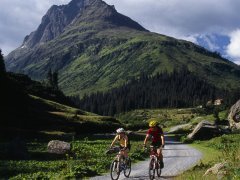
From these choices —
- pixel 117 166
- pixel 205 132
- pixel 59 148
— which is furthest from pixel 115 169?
pixel 205 132

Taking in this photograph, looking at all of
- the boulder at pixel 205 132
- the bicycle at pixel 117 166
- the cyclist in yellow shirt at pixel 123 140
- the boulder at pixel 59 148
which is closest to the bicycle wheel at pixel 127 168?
the bicycle at pixel 117 166

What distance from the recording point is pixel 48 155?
50.0 meters

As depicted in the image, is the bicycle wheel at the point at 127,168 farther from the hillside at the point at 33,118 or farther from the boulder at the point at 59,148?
the hillside at the point at 33,118

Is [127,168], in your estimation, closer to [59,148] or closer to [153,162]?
[153,162]

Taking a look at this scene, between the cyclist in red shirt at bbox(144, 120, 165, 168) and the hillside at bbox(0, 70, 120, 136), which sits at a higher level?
the hillside at bbox(0, 70, 120, 136)

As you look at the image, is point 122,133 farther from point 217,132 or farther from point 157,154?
point 217,132

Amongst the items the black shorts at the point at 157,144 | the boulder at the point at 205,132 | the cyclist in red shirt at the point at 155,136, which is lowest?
the black shorts at the point at 157,144

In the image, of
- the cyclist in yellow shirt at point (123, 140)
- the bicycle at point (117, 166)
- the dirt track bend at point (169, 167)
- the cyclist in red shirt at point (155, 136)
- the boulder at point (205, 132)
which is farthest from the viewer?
the boulder at point (205, 132)

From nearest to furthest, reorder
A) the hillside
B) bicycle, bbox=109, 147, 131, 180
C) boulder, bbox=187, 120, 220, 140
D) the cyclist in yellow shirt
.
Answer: bicycle, bbox=109, 147, 131, 180
the cyclist in yellow shirt
the hillside
boulder, bbox=187, 120, 220, 140

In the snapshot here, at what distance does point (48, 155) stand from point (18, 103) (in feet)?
177

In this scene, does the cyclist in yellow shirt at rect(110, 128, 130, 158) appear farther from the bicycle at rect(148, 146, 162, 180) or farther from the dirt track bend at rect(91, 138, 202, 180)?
the dirt track bend at rect(91, 138, 202, 180)

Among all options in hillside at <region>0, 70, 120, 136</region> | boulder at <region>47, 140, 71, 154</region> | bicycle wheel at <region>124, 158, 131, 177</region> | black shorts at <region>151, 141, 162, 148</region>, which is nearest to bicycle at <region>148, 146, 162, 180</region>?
black shorts at <region>151, 141, 162, 148</region>

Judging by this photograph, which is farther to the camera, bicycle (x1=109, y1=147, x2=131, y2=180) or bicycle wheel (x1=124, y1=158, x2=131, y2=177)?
bicycle wheel (x1=124, y1=158, x2=131, y2=177)

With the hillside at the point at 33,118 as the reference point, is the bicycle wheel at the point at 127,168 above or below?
below
